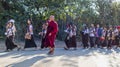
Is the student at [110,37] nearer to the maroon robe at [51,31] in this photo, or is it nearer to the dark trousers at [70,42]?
the dark trousers at [70,42]

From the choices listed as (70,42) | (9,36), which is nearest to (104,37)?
(70,42)

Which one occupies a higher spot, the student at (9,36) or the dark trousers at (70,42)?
the student at (9,36)

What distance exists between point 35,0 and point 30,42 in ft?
40.0

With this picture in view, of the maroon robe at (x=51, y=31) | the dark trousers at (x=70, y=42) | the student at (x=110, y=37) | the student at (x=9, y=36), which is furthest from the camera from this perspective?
the student at (x=110, y=37)

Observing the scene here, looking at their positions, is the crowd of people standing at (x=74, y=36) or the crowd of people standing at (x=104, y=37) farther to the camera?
the crowd of people standing at (x=104, y=37)

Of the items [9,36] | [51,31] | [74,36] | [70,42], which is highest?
[51,31]

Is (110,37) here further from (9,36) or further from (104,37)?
(9,36)

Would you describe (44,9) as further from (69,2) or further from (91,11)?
(91,11)

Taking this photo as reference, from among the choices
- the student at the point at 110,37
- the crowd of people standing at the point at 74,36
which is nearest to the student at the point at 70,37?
the crowd of people standing at the point at 74,36

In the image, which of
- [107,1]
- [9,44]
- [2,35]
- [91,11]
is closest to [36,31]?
[2,35]

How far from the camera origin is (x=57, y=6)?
32.7 metres

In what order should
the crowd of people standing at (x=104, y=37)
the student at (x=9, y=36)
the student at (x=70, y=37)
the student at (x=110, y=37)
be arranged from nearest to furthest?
the student at (x=9, y=36) < the student at (x=70, y=37) < the crowd of people standing at (x=104, y=37) < the student at (x=110, y=37)

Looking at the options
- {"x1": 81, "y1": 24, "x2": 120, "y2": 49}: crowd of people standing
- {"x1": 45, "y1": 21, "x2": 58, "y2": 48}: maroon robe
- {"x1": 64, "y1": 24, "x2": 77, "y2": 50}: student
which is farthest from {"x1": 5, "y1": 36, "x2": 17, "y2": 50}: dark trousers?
{"x1": 81, "y1": 24, "x2": 120, "y2": 49}: crowd of people standing

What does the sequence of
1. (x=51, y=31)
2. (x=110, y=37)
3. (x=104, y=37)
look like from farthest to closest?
(x=104, y=37), (x=110, y=37), (x=51, y=31)
